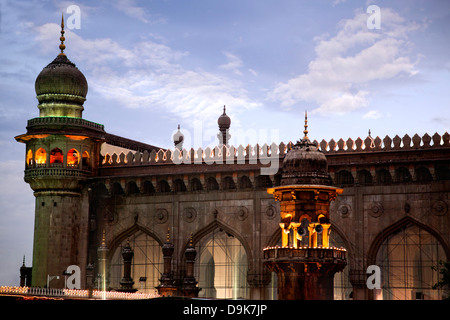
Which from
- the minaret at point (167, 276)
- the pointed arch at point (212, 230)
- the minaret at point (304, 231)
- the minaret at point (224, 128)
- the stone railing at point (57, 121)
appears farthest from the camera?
the minaret at point (224, 128)

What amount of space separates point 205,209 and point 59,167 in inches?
273

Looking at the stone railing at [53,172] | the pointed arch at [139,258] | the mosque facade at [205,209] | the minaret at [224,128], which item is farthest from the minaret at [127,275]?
the minaret at [224,128]

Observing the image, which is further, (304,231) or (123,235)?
(123,235)

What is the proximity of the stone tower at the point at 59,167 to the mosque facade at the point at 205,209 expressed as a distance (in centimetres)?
5

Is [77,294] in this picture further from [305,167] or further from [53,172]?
[305,167]

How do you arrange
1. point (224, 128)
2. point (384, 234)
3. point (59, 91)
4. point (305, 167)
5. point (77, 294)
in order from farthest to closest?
1. point (224, 128)
2. point (59, 91)
3. point (384, 234)
4. point (77, 294)
5. point (305, 167)

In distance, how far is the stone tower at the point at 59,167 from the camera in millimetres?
36125

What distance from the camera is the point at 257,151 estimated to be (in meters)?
34.8

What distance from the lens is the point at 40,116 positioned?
37.5 meters

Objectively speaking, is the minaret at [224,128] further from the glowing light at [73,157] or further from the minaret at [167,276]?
the glowing light at [73,157]

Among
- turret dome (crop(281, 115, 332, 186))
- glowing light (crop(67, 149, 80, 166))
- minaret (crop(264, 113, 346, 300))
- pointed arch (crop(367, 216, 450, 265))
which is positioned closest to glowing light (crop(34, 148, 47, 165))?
glowing light (crop(67, 149, 80, 166))

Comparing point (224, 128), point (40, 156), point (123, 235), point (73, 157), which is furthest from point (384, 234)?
point (40, 156)
